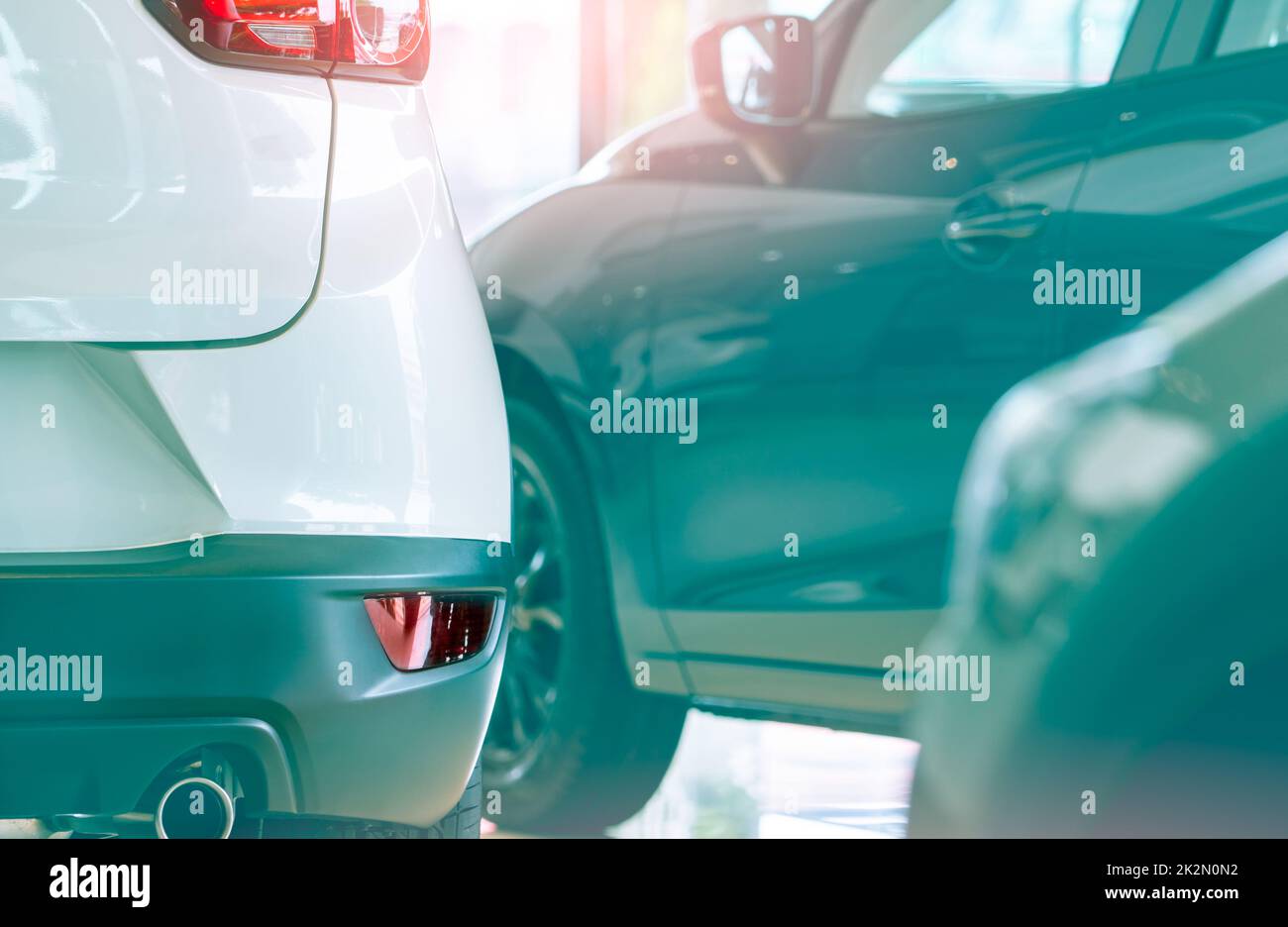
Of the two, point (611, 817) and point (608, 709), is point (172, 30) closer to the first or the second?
point (608, 709)

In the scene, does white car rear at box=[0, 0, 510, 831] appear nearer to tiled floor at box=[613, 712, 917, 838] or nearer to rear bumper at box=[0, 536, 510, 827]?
Result: rear bumper at box=[0, 536, 510, 827]

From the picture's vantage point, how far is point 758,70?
9.64 ft

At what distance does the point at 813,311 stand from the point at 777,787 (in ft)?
4.22

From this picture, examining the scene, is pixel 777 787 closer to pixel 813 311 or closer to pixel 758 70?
pixel 813 311

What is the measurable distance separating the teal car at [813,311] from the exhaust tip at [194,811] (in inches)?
47.5

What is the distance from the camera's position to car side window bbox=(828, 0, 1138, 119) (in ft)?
8.58

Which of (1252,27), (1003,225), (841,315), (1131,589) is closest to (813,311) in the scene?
(841,315)

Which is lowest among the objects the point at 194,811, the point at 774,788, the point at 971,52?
the point at 774,788

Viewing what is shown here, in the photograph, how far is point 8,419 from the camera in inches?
64.7

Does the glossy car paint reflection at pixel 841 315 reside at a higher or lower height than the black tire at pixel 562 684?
higher

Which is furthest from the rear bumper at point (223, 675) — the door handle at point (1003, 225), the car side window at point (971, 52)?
the car side window at point (971, 52)

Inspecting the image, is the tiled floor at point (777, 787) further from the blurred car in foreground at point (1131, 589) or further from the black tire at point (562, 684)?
the blurred car in foreground at point (1131, 589)

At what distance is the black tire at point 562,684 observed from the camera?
301 cm

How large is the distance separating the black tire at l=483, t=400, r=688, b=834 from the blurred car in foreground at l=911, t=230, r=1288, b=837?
1989 millimetres
